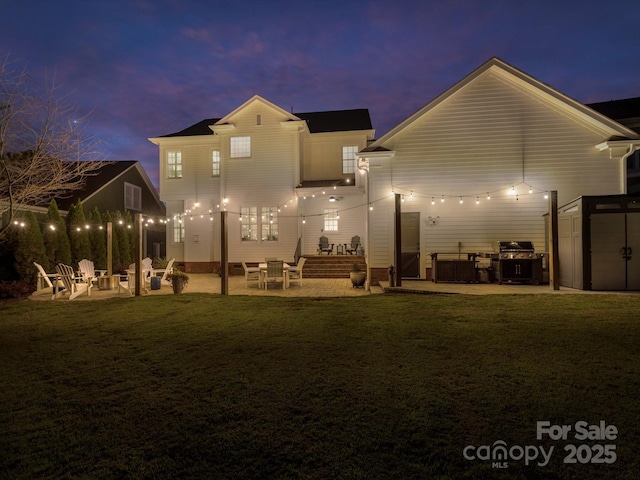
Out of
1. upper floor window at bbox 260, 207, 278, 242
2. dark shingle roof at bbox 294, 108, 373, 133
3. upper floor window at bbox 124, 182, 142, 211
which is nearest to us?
upper floor window at bbox 260, 207, 278, 242

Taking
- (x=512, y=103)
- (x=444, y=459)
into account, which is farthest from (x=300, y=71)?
(x=444, y=459)

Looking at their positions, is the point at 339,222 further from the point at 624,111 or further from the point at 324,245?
the point at 624,111

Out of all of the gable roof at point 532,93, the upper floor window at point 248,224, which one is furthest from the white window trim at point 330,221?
the gable roof at point 532,93

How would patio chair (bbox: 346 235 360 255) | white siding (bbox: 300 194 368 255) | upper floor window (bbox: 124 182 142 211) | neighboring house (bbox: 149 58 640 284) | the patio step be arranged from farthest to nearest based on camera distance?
upper floor window (bbox: 124 182 142 211), white siding (bbox: 300 194 368 255), patio chair (bbox: 346 235 360 255), the patio step, neighboring house (bbox: 149 58 640 284)

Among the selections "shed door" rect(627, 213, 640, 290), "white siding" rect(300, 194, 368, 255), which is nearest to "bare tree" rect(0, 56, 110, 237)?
"white siding" rect(300, 194, 368, 255)

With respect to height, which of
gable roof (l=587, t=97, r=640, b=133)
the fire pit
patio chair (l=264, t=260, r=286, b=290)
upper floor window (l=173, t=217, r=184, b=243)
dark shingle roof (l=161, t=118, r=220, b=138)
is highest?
gable roof (l=587, t=97, r=640, b=133)

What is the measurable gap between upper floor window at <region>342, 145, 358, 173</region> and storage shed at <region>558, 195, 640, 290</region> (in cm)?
1039

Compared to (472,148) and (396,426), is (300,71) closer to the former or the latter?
(472,148)

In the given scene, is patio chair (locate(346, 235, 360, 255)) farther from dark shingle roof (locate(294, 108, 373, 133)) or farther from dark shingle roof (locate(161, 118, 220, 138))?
dark shingle roof (locate(161, 118, 220, 138))

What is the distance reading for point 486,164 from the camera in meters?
11.8

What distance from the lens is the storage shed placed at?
9102 mm

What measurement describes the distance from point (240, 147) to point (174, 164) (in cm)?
384

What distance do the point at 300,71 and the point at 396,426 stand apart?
38208 mm

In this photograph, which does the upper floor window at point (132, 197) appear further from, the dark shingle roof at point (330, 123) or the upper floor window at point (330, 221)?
the upper floor window at point (330, 221)
